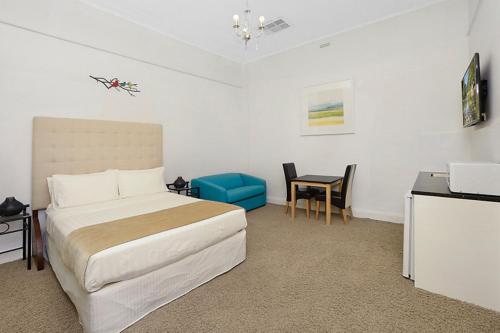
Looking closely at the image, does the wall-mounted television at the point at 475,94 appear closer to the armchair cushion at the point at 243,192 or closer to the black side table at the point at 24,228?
the armchair cushion at the point at 243,192

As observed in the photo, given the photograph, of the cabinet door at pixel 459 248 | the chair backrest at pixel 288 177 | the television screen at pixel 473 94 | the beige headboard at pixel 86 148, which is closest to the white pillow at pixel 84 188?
the beige headboard at pixel 86 148

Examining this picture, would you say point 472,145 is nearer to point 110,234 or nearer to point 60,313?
point 110,234

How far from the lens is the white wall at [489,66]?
1976mm

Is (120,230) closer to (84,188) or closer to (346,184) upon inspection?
(84,188)

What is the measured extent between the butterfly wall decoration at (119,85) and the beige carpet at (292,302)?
2417mm

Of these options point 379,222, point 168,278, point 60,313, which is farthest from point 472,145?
point 60,313

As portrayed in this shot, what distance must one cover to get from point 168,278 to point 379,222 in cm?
331

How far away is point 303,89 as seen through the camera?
4664 mm

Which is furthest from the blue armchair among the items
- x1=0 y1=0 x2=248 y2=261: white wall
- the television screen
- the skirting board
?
the television screen

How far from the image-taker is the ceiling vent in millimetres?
3764

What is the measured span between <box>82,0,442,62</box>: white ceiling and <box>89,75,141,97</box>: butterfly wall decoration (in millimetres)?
939

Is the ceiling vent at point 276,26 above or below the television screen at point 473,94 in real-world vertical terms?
above

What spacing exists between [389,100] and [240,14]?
2.65 meters

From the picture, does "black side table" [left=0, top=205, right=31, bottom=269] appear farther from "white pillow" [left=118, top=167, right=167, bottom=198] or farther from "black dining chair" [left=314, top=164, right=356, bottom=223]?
"black dining chair" [left=314, top=164, right=356, bottom=223]
